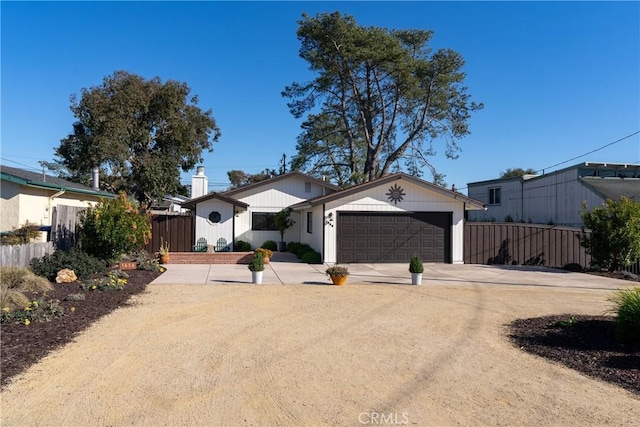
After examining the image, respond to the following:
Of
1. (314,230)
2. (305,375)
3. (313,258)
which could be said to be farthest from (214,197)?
(305,375)

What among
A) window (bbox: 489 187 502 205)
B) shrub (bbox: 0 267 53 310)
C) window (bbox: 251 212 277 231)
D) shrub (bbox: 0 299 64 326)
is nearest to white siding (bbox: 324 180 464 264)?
window (bbox: 251 212 277 231)

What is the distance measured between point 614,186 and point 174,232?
23.6m

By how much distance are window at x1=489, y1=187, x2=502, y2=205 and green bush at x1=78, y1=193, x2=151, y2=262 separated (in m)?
26.7

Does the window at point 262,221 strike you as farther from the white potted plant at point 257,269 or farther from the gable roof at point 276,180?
the white potted plant at point 257,269

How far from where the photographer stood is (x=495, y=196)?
34.0 metres

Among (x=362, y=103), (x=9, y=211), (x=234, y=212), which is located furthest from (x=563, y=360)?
(x=362, y=103)

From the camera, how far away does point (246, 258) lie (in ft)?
63.6

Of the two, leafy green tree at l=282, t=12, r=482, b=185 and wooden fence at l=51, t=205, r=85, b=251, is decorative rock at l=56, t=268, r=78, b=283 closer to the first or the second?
wooden fence at l=51, t=205, r=85, b=251

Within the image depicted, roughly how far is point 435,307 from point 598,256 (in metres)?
10.3

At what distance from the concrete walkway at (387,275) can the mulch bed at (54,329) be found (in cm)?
288

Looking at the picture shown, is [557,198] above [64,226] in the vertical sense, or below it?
above

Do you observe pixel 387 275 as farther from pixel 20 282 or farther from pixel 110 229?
pixel 20 282

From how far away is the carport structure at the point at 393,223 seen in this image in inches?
736

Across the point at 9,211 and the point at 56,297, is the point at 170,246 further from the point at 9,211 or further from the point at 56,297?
the point at 56,297
